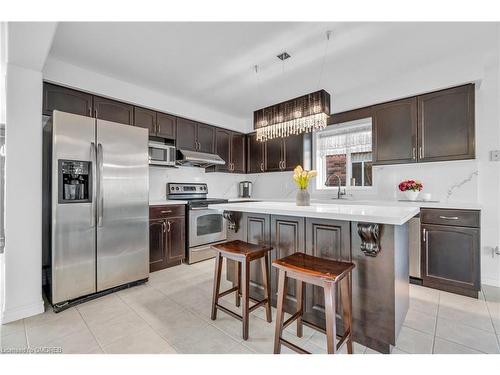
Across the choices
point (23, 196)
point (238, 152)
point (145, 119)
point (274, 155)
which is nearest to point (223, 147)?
point (238, 152)

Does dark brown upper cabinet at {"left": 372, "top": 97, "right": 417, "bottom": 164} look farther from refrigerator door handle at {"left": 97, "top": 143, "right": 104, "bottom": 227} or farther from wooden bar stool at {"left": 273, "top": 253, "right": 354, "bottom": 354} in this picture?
refrigerator door handle at {"left": 97, "top": 143, "right": 104, "bottom": 227}

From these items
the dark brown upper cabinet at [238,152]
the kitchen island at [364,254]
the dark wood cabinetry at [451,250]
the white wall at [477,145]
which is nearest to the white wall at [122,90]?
the dark brown upper cabinet at [238,152]

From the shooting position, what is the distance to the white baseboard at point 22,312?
1.98 meters

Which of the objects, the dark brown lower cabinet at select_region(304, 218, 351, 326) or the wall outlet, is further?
the wall outlet

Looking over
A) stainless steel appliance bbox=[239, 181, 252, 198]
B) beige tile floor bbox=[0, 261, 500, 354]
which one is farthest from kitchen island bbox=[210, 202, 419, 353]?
stainless steel appliance bbox=[239, 181, 252, 198]

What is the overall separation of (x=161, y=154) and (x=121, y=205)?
112cm

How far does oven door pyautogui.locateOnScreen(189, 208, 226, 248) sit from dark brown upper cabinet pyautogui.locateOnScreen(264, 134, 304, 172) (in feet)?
4.58

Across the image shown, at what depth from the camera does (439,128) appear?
112 inches

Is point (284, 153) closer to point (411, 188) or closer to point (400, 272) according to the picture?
point (411, 188)

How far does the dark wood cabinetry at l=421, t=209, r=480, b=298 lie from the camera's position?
2.42m

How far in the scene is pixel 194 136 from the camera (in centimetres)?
400

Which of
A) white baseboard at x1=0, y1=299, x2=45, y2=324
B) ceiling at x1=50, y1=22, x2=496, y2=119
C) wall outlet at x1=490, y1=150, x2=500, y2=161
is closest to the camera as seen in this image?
white baseboard at x1=0, y1=299, x2=45, y2=324

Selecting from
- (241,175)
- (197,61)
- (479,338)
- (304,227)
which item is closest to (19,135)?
(197,61)

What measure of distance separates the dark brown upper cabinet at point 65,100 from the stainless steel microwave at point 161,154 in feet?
2.69
